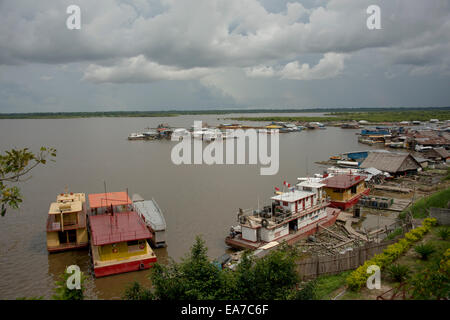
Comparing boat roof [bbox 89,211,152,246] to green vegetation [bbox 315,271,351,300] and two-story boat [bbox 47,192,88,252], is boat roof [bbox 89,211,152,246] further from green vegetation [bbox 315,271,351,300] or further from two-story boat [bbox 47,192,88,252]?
green vegetation [bbox 315,271,351,300]

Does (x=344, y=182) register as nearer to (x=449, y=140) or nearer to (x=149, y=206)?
(x=149, y=206)

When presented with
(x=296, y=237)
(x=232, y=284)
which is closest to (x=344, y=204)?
(x=296, y=237)

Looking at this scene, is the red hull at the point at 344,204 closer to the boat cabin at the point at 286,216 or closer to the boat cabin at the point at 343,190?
the boat cabin at the point at 343,190

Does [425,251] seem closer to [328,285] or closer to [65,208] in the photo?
[328,285]

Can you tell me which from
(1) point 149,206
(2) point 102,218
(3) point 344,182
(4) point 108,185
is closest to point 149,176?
(4) point 108,185

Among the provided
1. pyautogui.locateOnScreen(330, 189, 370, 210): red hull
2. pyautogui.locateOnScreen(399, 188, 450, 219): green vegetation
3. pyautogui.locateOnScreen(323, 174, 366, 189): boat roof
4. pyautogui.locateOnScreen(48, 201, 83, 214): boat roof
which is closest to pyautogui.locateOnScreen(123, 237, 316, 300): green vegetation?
pyautogui.locateOnScreen(48, 201, 83, 214): boat roof

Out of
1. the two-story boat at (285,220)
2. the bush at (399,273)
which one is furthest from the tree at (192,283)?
the two-story boat at (285,220)
